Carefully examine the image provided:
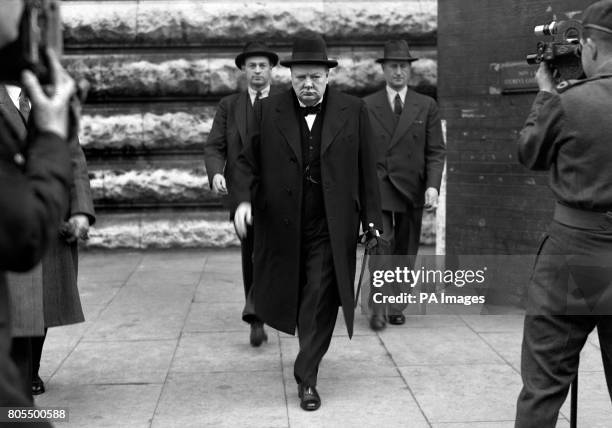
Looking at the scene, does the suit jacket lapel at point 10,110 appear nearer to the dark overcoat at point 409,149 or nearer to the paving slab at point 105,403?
the paving slab at point 105,403

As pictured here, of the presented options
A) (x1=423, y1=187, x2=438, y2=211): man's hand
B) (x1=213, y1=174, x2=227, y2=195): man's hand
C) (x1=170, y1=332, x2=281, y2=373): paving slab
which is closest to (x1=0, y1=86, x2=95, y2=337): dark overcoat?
(x1=170, y1=332, x2=281, y2=373): paving slab

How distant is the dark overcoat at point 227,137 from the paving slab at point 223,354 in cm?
83

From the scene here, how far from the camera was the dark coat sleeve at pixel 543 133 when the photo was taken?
135 inches

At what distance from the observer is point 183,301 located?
A: 692cm

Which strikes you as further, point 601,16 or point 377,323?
point 377,323

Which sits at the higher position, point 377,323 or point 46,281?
point 46,281

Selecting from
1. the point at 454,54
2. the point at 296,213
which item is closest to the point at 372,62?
the point at 454,54

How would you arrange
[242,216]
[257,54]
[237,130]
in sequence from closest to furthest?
[242,216], [237,130], [257,54]

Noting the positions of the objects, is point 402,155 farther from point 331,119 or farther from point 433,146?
point 331,119

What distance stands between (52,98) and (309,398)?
283 centimetres

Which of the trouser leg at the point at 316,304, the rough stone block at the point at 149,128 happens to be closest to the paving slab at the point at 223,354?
the trouser leg at the point at 316,304

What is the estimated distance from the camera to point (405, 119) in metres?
6.43

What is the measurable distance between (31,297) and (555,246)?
2.15 metres

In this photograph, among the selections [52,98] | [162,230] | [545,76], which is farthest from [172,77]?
[52,98]
